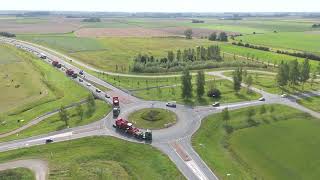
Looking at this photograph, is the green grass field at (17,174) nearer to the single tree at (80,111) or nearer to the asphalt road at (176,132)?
the asphalt road at (176,132)

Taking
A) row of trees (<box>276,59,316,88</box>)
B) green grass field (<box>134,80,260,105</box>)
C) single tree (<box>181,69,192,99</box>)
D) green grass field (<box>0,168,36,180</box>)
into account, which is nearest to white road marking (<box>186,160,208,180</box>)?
green grass field (<box>0,168,36,180</box>)

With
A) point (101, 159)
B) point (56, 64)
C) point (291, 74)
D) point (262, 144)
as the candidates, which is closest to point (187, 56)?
point (291, 74)

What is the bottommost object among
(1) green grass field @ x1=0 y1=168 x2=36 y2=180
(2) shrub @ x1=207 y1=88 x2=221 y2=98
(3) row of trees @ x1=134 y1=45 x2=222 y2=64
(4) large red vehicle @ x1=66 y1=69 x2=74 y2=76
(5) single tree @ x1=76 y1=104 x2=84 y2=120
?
(1) green grass field @ x1=0 y1=168 x2=36 y2=180

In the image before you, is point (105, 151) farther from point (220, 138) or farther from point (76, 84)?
point (76, 84)

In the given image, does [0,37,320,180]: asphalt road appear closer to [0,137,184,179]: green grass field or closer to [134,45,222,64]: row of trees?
[0,137,184,179]: green grass field

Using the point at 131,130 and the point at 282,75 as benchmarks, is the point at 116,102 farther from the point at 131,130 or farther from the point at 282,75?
the point at 282,75

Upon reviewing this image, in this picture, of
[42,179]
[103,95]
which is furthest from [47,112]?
[42,179]

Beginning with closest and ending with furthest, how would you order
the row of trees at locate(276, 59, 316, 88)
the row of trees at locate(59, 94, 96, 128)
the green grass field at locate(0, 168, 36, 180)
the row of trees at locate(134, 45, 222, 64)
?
1. the green grass field at locate(0, 168, 36, 180)
2. the row of trees at locate(59, 94, 96, 128)
3. the row of trees at locate(276, 59, 316, 88)
4. the row of trees at locate(134, 45, 222, 64)
